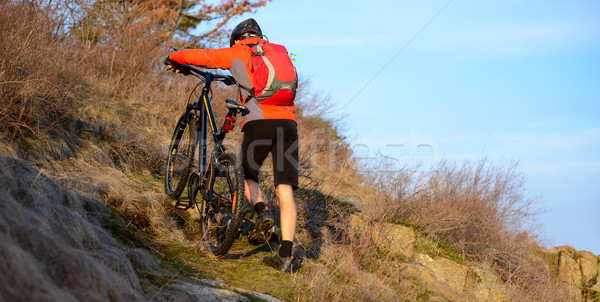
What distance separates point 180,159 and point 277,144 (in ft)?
5.56

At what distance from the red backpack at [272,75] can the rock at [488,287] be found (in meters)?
3.36

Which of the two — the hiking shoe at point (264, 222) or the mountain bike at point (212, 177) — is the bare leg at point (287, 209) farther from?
the mountain bike at point (212, 177)

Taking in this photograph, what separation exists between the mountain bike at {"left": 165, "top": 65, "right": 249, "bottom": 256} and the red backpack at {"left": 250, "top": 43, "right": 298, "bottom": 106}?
0.22m

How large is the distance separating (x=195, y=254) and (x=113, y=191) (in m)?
1.03

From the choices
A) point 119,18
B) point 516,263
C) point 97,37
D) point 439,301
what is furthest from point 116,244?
point 119,18

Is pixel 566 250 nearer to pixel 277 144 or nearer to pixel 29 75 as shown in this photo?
pixel 277 144

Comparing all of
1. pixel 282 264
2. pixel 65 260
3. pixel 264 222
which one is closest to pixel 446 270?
pixel 282 264

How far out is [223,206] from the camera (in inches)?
168

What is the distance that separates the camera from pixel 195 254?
4.28m

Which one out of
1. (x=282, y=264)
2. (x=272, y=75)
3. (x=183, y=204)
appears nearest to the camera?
(x=272, y=75)

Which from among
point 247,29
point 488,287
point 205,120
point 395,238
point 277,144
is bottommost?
point 488,287

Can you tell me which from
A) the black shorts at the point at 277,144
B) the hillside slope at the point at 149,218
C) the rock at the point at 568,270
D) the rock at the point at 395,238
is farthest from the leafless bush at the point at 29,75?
the rock at the point at 568,270

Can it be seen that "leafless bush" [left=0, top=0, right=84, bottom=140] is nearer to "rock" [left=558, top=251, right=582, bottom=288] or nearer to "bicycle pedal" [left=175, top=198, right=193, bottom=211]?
"bicycle pedal" [left=175, top=198, right=193, bottom=211]

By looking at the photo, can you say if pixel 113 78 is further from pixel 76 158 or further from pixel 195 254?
pixel 195 254
